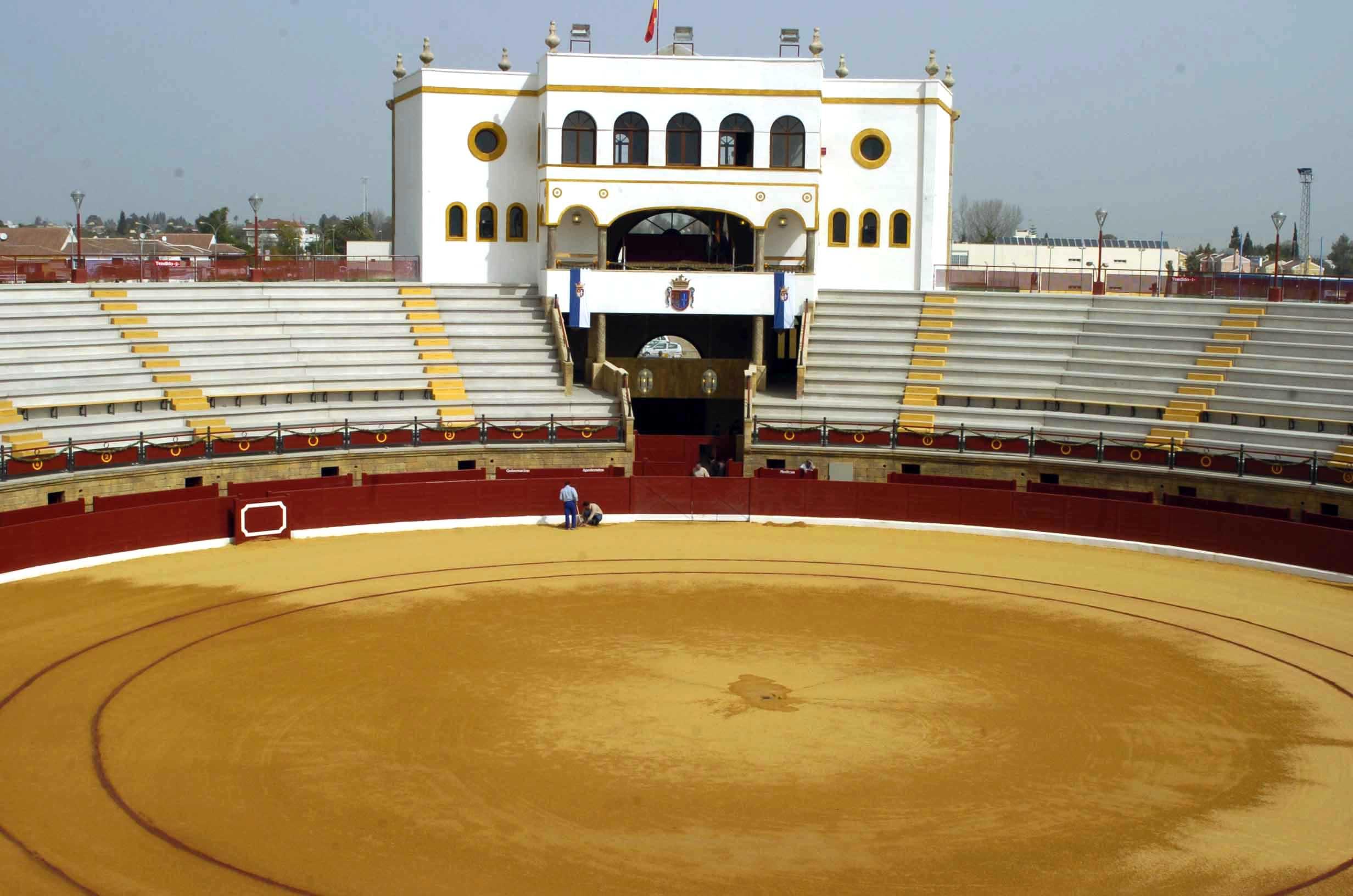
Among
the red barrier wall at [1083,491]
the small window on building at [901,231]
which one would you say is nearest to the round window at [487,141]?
the small window on building at [901,231]

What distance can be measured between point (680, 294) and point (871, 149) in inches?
403

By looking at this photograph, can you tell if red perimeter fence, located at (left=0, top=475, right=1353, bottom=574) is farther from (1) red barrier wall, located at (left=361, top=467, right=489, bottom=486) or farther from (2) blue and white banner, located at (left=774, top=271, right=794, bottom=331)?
(2) blue and white banner, located at (left=774, top=271, right=794, bottom=331)

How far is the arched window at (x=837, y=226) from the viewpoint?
53562 mm

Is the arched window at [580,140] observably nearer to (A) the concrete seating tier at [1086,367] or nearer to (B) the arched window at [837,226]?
(B) the arched window at [837,226]

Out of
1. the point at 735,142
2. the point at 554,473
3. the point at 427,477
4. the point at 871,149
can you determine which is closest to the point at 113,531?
the point at 427,477

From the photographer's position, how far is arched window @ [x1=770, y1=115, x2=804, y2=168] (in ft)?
164

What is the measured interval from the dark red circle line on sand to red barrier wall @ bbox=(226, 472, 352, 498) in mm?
7529

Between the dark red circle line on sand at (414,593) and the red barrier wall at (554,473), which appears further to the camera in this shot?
the red barrier wall at (554,473)

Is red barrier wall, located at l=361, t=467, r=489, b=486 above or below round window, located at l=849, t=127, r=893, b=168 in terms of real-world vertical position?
below

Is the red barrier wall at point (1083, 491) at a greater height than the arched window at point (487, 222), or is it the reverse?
the arched window at point (487, 222)

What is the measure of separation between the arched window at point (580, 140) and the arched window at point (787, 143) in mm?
6321

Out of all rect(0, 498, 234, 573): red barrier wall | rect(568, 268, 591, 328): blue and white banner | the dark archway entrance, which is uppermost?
the dark archway entrance

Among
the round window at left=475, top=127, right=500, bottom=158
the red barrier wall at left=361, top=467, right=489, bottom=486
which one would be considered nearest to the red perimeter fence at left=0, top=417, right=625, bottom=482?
the red barrier wall at left=361, top=467, right=489, bottom=486

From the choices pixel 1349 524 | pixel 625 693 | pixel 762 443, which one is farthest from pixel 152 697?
pixel 1349 524
